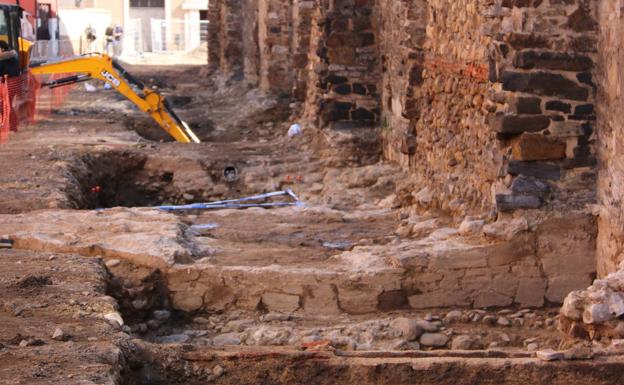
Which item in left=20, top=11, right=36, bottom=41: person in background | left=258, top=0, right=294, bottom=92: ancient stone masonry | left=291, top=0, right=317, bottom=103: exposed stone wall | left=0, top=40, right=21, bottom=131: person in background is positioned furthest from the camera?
left=20, top=11, right=36, bottom=41: person in background

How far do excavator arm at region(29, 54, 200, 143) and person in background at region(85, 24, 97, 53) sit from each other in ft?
83.2

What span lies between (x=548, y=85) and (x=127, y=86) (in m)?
11.1

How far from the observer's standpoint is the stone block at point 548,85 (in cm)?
846

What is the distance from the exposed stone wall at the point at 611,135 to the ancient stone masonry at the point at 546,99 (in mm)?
121

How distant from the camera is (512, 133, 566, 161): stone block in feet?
28.0

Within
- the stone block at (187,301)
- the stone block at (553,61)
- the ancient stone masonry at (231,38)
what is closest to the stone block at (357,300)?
the stone block at (187,301)

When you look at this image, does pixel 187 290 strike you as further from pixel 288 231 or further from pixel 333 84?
pixel 333 84

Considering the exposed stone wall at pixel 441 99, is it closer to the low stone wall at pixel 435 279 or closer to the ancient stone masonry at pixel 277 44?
the low stone wall at pixel 435 279

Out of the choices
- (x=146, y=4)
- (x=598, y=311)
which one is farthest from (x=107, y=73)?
(x=146, y=4)

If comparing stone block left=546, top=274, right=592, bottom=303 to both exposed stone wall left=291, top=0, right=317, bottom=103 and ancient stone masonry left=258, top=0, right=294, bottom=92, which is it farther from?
ancient stone masonry left=258, top=0, right=294, bottom=92

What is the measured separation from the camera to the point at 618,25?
25.9ft

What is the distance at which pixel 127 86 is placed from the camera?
18469mm

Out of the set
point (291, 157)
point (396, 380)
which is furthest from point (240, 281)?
point (291, 157)

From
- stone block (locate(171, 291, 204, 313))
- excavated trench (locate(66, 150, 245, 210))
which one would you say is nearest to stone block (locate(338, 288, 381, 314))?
stone block (locate(171, 291, 204, 313))
